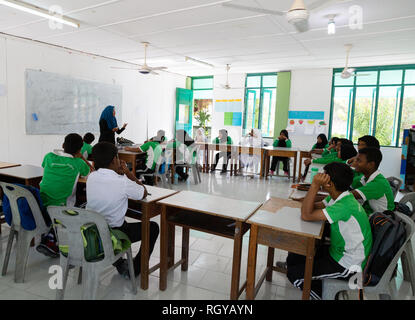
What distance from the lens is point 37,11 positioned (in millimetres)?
A: 4246

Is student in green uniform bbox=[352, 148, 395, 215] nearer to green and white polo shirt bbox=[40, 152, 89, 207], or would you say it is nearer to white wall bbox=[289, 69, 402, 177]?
green and white polo shirt bbox=[40, 152, 89, 207]

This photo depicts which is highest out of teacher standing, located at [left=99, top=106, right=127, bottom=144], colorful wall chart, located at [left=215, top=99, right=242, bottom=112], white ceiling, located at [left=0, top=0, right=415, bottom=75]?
white ceiling, located at [left=0, top=0, right=415, bottom=75]

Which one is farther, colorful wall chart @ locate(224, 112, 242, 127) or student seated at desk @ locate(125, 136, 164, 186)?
colorful wall chart @ locate(224, 112, 242, 127)

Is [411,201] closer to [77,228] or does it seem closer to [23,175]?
[77,228]

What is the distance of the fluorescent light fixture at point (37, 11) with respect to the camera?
13.1ft

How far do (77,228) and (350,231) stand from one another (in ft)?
5.54

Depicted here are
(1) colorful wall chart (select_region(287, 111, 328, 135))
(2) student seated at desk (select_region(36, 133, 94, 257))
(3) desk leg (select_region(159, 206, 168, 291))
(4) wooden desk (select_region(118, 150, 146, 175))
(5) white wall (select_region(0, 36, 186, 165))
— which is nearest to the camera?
(3) desk leg (select_region(159, 206, 168, 291))

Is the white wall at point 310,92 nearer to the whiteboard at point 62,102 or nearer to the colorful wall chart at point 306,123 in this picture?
the colorful wall chart at point 306,123

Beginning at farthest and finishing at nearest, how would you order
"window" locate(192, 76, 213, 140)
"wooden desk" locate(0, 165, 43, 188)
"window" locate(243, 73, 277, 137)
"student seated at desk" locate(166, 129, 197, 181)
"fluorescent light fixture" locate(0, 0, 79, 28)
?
"window" locate(192, 76, 213, 140)
"window" locate(243, 73, 277, 137)
"student seated at desk" locate(166, 129, 197, 181)
"fluorescent light fixture" locate(0, 0, 79, 28)
"wooden desk" locate(0, 165, 43, 188)

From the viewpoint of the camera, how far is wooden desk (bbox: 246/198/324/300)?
177cm

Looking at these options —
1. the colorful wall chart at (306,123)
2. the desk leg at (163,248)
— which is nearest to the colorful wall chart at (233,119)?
the colorful wall chart at (306,123)

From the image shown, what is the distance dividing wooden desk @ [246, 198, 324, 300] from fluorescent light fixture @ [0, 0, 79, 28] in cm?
444

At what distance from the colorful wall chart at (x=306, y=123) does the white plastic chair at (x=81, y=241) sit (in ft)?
26.5

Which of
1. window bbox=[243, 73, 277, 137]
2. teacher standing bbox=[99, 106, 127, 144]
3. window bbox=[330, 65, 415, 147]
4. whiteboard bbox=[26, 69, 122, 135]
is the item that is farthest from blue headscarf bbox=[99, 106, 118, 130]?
window bbox=[330, 65, 415, 147]
